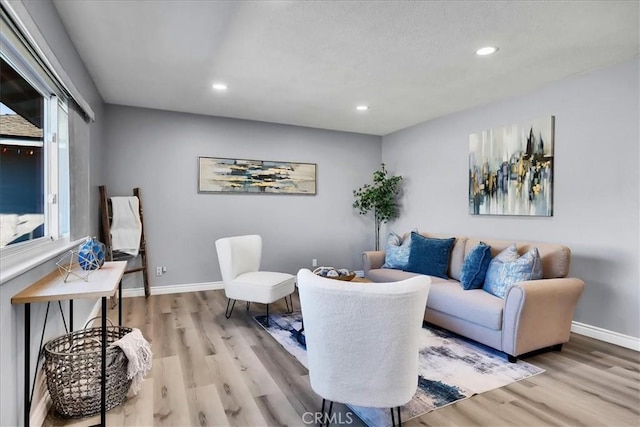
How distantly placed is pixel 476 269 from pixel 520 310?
687 mm

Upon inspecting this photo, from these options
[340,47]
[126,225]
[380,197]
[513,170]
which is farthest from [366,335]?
[380,197]

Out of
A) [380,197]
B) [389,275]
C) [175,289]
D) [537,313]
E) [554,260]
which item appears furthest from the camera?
[380,197]

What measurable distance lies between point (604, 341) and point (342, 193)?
3.72 metres

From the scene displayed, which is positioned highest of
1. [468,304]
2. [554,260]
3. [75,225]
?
[75,225]

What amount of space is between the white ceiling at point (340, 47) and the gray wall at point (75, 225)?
0.16m

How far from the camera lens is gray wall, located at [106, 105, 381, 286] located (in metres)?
4.56

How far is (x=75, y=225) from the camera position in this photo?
2.79 metres

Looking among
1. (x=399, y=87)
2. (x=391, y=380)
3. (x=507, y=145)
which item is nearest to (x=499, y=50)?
(x=399, y=87)

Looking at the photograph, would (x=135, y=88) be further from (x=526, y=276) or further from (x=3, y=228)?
(x=526, y=276)

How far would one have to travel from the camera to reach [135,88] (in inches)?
150

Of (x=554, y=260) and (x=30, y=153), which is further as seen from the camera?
(x=554, y=260)

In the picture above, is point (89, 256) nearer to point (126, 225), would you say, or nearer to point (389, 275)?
point (126, 225)

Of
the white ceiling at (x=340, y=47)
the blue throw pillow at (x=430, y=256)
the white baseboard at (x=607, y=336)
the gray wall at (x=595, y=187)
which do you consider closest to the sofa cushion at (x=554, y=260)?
the gray wall at (x=595, y=187)

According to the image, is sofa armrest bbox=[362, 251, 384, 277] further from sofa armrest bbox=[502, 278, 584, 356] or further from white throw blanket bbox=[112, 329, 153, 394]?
white throw blanket bbox=[112, 329, 153, 394]
